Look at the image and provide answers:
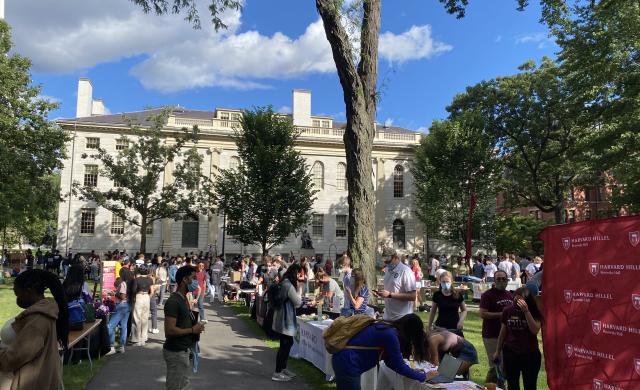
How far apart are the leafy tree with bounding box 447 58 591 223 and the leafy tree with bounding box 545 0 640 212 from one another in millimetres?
10671

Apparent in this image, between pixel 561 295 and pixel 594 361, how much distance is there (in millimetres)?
654

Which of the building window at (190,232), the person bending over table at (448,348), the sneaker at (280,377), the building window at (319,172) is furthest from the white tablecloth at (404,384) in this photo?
the building window at (319,172)

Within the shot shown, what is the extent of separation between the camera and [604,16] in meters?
16.4

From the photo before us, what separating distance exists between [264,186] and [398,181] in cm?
2114

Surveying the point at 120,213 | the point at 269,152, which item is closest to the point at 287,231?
the point at 269,152

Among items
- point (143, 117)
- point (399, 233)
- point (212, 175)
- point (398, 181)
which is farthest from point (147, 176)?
point (399, 233)

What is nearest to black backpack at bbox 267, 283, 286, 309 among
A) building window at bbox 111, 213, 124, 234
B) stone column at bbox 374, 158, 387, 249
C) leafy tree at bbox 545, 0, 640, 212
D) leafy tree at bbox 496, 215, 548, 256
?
leafy tree at bbox 545, 0, 640, 212

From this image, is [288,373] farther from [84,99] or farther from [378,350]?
[84,99]

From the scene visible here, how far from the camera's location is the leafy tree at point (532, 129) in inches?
1314

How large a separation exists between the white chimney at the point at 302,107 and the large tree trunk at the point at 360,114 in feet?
128

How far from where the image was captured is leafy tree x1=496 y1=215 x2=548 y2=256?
132ft

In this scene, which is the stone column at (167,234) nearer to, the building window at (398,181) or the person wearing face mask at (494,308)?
the building window at (398,181)

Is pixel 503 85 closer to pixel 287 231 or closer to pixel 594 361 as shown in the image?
pixel 287 231

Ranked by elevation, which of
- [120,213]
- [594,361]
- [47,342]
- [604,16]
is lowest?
[594,361]
